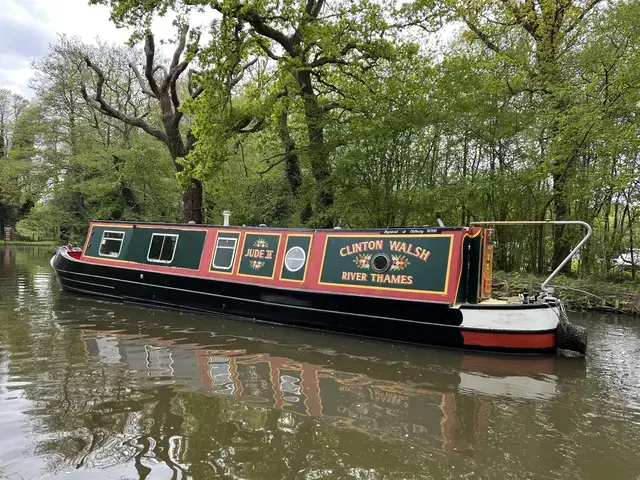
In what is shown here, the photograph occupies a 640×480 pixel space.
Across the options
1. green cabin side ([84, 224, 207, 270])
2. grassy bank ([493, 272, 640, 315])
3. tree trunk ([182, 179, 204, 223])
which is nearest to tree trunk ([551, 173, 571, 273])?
grassy bank ([493, 272, 640, 315])

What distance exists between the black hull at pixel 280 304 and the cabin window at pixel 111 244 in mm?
365

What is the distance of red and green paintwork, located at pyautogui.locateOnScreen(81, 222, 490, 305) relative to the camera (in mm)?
6398

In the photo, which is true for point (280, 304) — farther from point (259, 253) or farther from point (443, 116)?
point (443, 116)

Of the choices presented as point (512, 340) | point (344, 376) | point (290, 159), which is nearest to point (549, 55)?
point (290, 159)

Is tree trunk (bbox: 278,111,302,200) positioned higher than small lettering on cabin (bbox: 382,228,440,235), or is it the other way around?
tree trunk (bbox: 278,111,302,200)

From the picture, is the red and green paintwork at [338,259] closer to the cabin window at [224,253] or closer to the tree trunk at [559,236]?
the cabin window at [224,253]

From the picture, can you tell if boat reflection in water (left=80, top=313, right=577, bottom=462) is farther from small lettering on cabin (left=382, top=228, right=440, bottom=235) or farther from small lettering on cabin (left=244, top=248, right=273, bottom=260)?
small lettering on cabin (left=382, top=228, right=440, bottom=235)

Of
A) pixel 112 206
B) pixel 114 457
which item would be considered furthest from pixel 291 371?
pixel 112 206

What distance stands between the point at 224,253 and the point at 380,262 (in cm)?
323

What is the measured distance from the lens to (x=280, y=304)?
7.64 meters

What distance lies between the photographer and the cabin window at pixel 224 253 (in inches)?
332

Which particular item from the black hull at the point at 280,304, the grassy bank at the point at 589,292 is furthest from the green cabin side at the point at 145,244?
the grassy bank at the point at 589,292

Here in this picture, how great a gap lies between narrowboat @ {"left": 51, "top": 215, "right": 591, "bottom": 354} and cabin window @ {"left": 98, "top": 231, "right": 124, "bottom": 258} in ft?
0.08

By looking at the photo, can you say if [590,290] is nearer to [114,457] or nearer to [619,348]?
[619,348]
